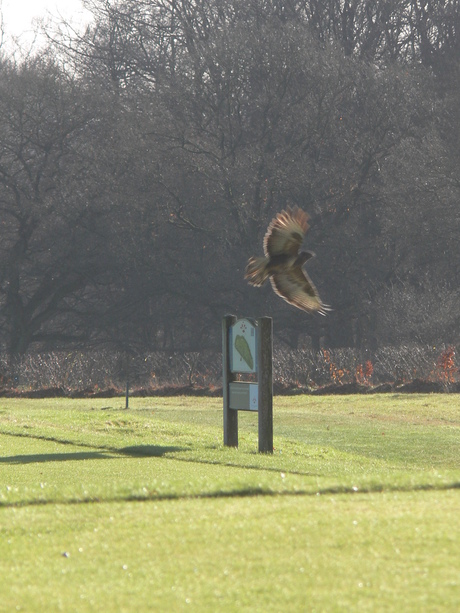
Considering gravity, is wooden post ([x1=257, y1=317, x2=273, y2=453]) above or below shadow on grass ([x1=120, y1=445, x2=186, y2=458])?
above

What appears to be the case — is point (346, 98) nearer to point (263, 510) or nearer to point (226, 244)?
point (226, 244)

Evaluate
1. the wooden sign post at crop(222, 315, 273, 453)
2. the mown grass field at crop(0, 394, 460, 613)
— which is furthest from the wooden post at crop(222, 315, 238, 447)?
the mown grass field at crop(0, 394, 460, 613)

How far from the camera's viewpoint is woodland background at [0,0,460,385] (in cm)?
4406

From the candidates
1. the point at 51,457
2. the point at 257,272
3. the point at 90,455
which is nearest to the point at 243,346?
the point at 90,455

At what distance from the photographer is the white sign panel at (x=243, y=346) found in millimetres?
15312

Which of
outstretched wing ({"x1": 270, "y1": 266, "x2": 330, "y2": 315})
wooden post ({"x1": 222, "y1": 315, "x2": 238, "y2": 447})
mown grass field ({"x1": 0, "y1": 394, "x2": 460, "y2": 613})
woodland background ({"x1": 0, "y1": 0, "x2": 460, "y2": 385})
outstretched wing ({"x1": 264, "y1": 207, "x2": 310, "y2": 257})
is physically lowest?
mown grass field ({"x1": 0, "y1": 394, "x2": 460, "y2": 613})

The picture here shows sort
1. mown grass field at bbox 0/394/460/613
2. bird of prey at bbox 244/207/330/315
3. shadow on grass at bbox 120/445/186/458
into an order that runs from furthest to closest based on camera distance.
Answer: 1. shadow on grass at bbox 120/445/186/458
2. bird of prey at bbox 244/207/330/315
3. mown grass field at bbox 0/394/460/613

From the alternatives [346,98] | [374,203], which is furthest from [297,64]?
[374,203]

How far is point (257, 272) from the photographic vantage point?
1146cm

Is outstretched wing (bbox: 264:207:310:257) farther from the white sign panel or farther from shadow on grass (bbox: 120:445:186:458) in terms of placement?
shadow on grass (bbox: 120:445:186:458)

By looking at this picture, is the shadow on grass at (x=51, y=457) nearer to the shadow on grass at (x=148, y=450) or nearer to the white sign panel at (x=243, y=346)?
the shadow on grass at (x=148, y=450)

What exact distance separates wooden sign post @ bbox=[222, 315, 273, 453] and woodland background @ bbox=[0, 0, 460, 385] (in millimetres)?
25717

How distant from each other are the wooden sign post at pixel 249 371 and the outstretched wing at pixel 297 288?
277 centimetres

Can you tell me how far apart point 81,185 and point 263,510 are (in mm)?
39623
